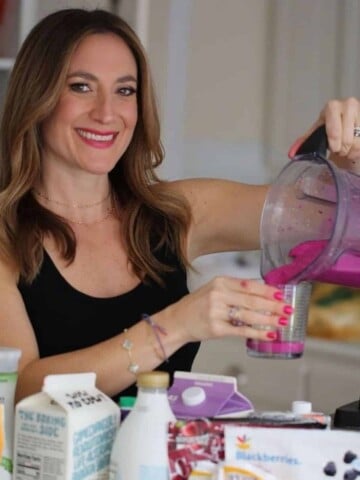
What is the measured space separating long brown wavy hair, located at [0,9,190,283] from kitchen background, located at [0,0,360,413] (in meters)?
1.05

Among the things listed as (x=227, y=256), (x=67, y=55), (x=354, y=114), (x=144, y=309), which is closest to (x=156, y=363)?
(x=144, y=309)

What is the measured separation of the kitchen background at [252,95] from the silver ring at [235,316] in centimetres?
172

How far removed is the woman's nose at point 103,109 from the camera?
5.24 feet

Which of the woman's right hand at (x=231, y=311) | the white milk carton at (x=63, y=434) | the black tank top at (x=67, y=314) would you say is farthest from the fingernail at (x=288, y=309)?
the black tank top at (x=67, y=314)

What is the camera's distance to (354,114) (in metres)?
1.42

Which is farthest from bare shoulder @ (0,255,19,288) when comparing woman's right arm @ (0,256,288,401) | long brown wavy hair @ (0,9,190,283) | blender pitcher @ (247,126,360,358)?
blender pitcher @ (247,126,360,358)

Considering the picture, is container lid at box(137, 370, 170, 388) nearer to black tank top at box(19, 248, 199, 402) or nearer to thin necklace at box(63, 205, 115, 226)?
black tank top at box(19, 248, 199, 402)

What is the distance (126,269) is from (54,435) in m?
0.69

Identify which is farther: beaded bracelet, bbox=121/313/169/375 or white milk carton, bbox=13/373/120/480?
beaded bracelet, bbox=121/313/169/375

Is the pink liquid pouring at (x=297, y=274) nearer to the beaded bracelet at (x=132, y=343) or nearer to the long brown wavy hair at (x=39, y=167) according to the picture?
the beaded bracelet at (x=132, y=343)

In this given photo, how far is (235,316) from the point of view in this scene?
112 centimetres

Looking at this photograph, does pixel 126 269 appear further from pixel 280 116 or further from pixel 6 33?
pixel 280 116

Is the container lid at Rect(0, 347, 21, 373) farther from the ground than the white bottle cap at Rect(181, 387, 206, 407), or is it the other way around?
the container lid at Rect(0, 347, 21, 373)

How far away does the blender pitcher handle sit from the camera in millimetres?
1264
